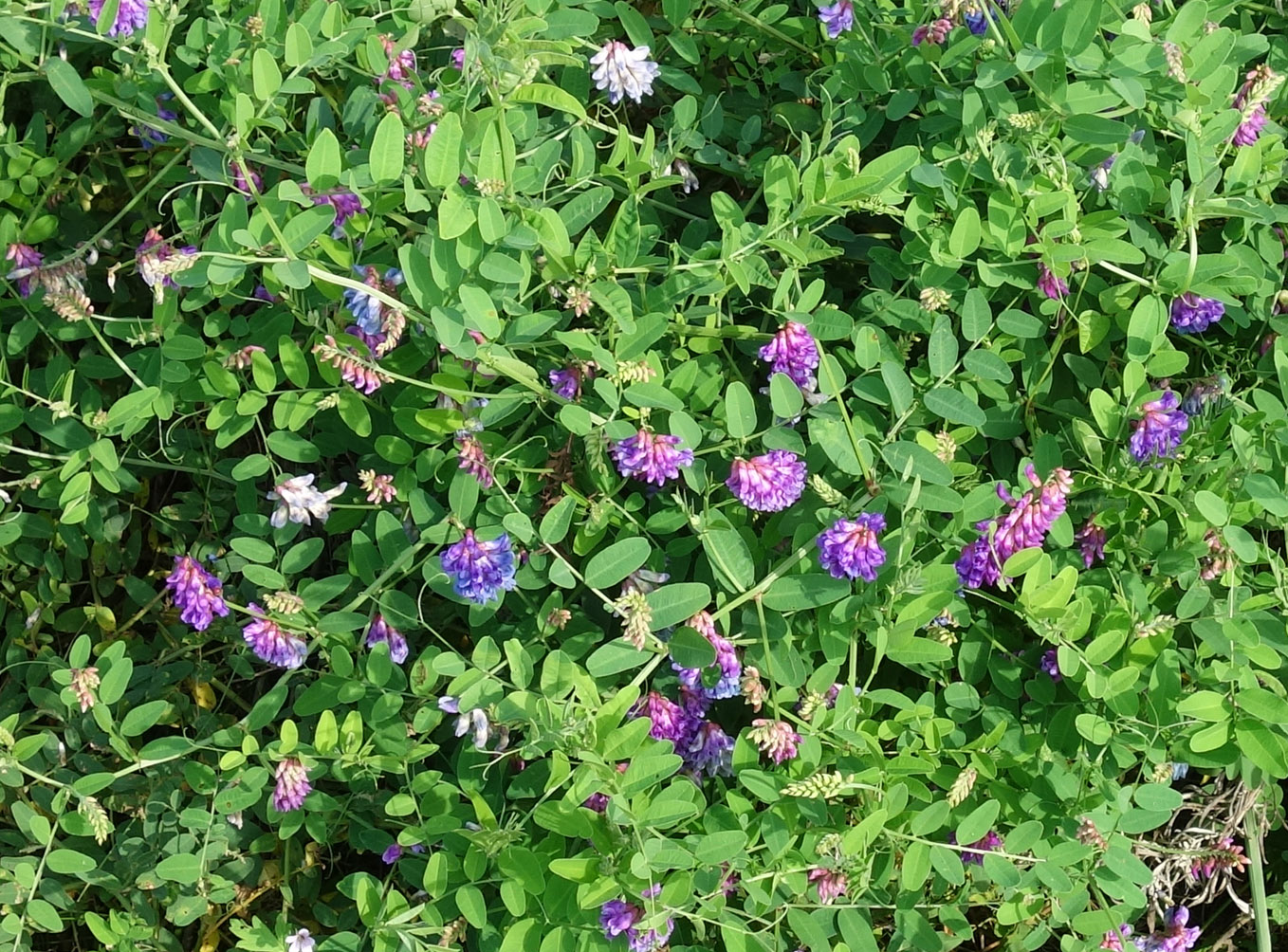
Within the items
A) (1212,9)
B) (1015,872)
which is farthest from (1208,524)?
(1212,9)

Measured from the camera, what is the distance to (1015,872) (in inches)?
81.7

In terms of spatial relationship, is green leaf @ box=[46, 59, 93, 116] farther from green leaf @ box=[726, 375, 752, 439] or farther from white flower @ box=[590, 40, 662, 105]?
green leaf @ box=[726, 375, 752, 439]

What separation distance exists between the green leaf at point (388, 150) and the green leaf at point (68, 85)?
0.65 metres

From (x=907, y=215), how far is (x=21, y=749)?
6.46ft

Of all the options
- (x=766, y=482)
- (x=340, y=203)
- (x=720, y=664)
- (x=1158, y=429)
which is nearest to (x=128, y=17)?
(x=340, y=203)

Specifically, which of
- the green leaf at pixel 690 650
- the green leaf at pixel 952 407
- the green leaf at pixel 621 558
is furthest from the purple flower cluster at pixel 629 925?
the green leaf at pixel 952 407

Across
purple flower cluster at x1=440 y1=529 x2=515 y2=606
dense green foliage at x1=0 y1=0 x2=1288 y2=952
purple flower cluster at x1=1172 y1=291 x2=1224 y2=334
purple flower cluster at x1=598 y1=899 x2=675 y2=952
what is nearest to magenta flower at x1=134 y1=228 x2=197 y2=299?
dense green foliage at x1=0 y1=0 x2=1288 y2=952

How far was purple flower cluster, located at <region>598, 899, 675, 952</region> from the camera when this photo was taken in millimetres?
1938

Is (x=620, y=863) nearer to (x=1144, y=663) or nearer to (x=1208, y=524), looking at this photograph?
(x=1144, y=663)

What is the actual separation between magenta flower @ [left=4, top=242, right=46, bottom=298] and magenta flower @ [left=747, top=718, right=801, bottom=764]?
1.76 meters

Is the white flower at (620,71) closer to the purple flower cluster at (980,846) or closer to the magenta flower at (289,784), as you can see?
the magenta flower at (289,784)

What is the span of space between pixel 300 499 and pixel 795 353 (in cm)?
95

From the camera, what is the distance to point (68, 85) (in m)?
2.21

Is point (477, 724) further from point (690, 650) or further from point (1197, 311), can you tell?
point (1197, 311)
